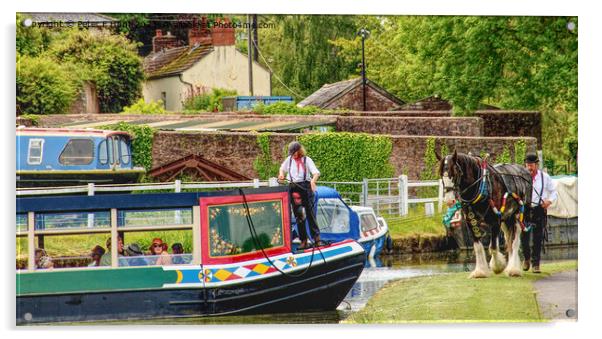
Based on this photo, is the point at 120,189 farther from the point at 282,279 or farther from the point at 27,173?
the point at 282,279

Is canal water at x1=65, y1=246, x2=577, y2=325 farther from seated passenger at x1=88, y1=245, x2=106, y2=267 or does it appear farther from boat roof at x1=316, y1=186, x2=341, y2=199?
boat roof at x1=316, y1=186, x2=341, y2=199

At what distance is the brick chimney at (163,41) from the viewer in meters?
15.5

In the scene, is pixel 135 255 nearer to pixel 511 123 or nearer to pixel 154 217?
pixel 154 217

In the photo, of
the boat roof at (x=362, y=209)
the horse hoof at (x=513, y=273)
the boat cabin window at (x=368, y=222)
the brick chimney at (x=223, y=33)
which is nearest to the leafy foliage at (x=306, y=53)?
the brick chimney at (x=223, y=33)

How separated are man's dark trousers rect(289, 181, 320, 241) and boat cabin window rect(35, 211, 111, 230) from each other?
2.00 metres

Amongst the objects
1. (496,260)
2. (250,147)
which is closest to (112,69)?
(250,147)

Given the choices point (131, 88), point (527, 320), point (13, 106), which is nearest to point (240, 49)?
point (131, 88)

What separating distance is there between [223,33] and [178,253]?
8.41 feet

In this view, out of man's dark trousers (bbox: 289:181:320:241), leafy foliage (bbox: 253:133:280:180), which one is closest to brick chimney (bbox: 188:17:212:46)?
leafy foliage (bbox: 253:133:280:180)

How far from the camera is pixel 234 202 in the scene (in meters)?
15.0

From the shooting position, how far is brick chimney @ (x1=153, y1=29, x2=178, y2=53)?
50.9ft

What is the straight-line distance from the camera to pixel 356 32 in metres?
15.8

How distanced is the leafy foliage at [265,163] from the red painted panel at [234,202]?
1.21ft

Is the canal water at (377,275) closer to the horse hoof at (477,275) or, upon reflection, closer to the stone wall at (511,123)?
the horse hoof at (477,275)
